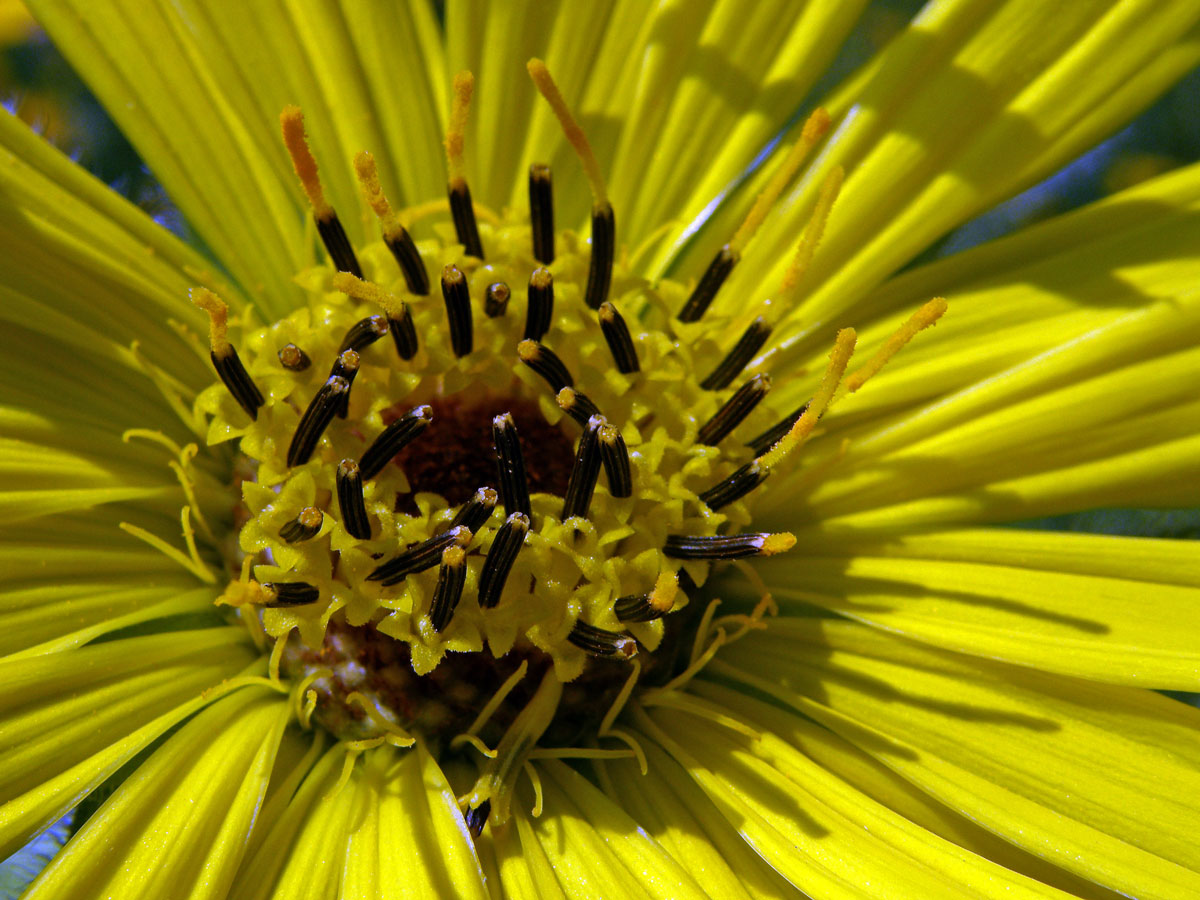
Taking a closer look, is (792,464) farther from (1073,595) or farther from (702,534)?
(1073,595)

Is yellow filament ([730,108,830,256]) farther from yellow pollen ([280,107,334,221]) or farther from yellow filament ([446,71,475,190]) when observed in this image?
yellow pollen ([280,107,334,221])

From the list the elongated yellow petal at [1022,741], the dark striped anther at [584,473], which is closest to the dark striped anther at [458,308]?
the dark striped anther at [584,473]

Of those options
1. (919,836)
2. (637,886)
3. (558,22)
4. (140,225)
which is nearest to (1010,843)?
(919,836)

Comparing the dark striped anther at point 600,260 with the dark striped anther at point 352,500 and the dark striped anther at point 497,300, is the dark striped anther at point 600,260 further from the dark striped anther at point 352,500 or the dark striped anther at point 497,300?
the dark striped anther at point 352,500

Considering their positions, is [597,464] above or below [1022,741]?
above

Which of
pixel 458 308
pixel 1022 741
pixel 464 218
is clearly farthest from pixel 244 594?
pixel 1022 741

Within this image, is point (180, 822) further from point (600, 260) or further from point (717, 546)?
point (600, 260)

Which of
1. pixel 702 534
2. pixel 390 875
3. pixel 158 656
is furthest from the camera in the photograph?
pixel 702 534
